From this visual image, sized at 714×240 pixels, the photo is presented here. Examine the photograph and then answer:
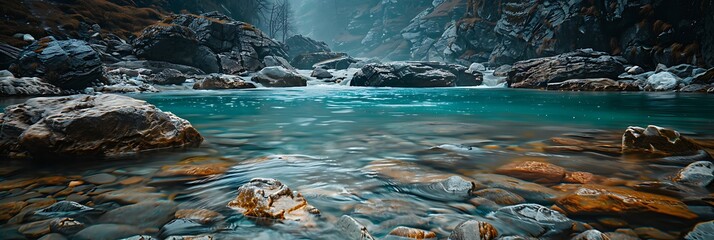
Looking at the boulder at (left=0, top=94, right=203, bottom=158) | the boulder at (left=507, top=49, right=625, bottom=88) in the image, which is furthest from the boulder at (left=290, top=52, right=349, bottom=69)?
the boulder at (left=0, top=94, right=203, bottom=158)

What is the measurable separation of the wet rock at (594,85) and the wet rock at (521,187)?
20.2 metres

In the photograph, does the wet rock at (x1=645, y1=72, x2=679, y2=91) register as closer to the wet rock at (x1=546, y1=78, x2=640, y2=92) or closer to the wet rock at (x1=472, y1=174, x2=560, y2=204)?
the wet rock at (x1=546, y1=78, x2=640, y2=92)

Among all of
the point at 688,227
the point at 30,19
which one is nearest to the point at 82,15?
the point at 30,19

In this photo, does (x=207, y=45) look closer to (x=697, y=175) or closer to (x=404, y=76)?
(x=404, y=76)

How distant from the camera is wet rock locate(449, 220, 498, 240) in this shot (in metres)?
1.94

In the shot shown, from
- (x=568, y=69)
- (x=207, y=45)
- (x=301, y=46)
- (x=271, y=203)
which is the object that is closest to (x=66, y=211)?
(x=271, y=203)

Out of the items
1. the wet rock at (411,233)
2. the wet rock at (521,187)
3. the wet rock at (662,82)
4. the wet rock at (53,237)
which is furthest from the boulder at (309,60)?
the wet rock at (411,233)

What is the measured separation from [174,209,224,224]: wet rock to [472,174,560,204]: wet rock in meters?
2.25

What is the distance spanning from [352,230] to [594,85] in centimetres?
2233

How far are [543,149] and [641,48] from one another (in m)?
26.0

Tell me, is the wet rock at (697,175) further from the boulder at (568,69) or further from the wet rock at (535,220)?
the boulder at (568,69)

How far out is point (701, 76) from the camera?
16406 mm

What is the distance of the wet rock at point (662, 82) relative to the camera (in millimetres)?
17000

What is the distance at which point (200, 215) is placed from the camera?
2373 millimetres
